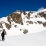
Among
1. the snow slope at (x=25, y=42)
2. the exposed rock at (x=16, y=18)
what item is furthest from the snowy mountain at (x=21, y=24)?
the snow slope at (x=25, y=42)

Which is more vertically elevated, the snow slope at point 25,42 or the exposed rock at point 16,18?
the exposed rock at point 16,18

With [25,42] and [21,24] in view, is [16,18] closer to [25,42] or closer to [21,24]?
[21,24]

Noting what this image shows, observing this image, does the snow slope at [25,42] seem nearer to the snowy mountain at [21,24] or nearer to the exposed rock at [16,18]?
the snowy mountain at [21,24]

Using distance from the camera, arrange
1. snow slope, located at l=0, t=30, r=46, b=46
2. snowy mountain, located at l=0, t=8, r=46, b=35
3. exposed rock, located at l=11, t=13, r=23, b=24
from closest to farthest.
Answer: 1. snow slope, located at l=0, t=30, r=46, b=46
2. snowy mountain, located at l=0, t=8, r=46, b=35
3. exposed rock, located at l=11, t=13, r=23, b=24

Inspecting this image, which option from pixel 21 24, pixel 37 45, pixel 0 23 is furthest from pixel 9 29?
pixel 37 45

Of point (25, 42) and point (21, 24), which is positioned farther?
point (21, 24)

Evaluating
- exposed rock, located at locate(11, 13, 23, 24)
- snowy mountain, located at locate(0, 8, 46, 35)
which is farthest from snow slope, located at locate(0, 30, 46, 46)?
exposed rock, located at locate(11, 13, 23, 24)

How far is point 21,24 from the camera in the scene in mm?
130625

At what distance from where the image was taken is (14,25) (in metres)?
124

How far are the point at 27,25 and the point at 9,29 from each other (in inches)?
933

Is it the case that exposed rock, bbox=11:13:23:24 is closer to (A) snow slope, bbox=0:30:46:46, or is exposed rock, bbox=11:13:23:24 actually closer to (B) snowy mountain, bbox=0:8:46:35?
(B) snowy mountain, bbox=0:8:46:35

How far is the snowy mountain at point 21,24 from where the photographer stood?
11288 centimetres

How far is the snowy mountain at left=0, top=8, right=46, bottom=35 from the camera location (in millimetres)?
112875

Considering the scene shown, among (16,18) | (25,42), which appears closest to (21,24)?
(16,18)
